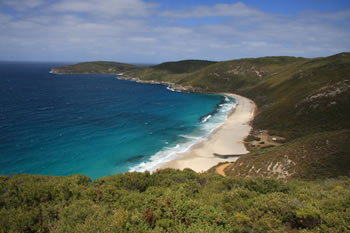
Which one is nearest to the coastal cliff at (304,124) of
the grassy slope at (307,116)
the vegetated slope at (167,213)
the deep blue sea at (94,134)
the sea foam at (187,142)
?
the grassy slope at (307,116)

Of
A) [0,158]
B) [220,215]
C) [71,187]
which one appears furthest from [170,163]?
[0,158]

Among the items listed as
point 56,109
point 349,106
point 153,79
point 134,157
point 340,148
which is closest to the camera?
point 340,148

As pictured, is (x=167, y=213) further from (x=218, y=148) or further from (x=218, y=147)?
(x=218, y=147)

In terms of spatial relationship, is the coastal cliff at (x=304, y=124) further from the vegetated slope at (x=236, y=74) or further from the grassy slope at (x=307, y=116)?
the vegetated slope at (x=236, y=74)

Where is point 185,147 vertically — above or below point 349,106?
below

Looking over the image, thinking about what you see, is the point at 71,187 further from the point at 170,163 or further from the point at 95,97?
the point at 95,97

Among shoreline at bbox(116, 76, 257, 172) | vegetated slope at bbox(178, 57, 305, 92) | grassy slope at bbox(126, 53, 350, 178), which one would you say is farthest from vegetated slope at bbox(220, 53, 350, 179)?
vegetated slope at bbox(178, 57, 305, 92)

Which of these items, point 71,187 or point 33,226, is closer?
point 33,226
